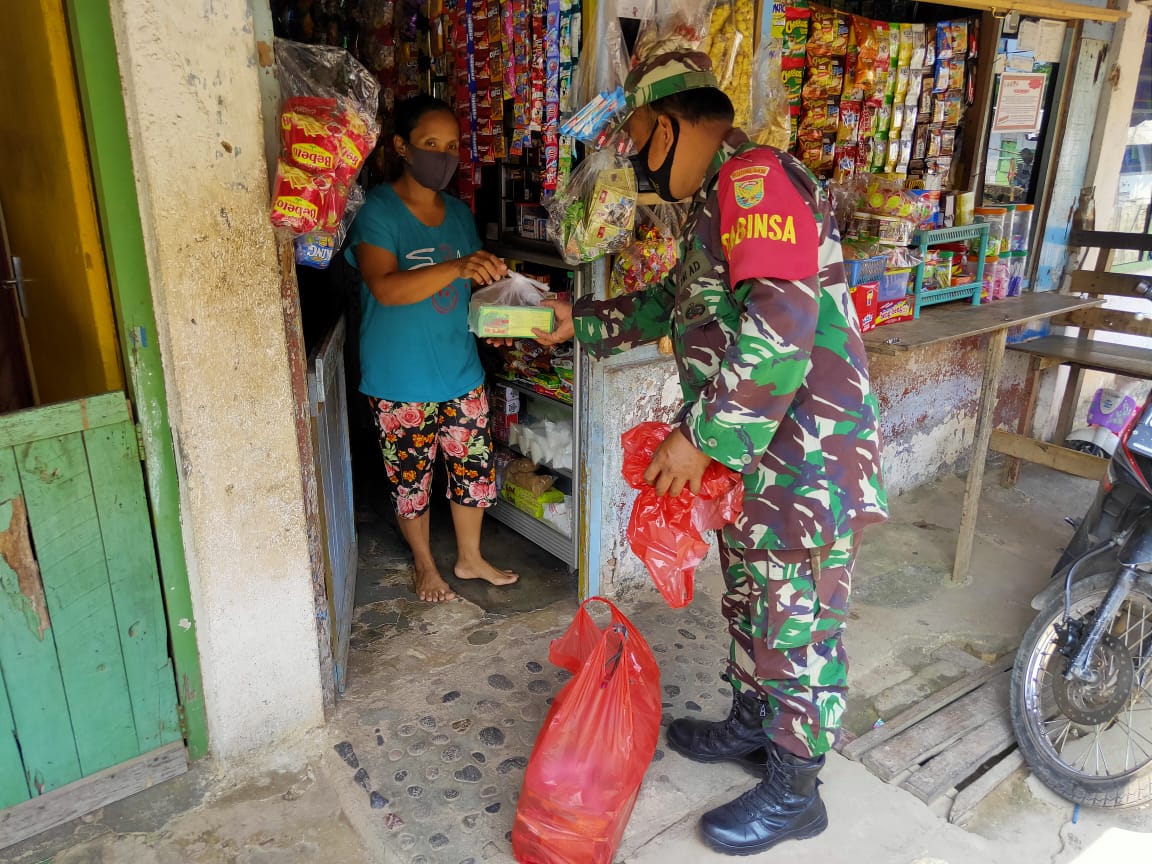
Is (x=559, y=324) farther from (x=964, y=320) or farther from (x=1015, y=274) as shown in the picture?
(x=1015, y=274)

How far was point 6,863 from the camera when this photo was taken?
2025 mm

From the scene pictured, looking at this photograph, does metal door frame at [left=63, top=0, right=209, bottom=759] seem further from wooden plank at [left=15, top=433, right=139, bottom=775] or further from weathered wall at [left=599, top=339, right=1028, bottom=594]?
weathered wall at [left=599, top=339, right=1028, bottom=594]

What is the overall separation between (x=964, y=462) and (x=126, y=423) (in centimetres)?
416

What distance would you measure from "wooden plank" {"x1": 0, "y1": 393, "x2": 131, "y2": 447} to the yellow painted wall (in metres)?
0.09

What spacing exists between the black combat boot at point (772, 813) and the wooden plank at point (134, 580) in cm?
148

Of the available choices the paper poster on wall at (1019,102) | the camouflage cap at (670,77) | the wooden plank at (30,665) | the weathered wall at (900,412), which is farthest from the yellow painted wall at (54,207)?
the paper poster on wall at (1019,102)

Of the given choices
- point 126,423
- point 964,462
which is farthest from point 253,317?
point 964,462

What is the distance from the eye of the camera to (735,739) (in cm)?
239

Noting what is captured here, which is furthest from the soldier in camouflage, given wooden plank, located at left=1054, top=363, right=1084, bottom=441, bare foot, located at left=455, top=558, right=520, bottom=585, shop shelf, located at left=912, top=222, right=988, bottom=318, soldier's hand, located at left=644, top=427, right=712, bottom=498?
wooden plank, located at left=1054, top=363, right=1084, bottom=441

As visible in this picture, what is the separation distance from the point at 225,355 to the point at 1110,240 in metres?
4.02

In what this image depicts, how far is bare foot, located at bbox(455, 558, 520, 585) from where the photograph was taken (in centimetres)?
336

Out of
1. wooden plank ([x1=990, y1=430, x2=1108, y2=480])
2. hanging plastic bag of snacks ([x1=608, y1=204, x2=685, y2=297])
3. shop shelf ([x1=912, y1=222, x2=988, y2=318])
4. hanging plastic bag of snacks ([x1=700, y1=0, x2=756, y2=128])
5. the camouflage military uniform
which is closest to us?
the camouflage military uniform

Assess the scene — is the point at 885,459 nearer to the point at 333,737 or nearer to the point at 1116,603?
the point at 1116,603

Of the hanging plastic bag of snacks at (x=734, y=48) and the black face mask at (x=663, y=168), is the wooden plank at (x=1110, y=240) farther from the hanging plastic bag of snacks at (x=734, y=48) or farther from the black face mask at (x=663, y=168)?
the black face mask at (x=663, y=168)
